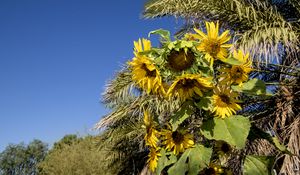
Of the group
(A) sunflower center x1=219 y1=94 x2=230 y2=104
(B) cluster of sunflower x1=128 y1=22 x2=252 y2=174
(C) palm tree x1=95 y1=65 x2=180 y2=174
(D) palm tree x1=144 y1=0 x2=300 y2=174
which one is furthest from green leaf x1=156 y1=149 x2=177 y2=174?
(C) palm tree x1=95 y1=65 x2=180 y2=174

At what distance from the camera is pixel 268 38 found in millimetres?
5195

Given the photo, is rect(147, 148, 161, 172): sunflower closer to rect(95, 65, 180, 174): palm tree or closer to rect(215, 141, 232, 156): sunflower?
rect(215, 141, 232, 156): sunflower

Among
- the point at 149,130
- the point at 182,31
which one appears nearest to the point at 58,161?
the point at 182,31

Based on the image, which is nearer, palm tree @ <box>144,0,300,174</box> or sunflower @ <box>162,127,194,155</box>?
sunflower @ <box>162,127,194,155</box>

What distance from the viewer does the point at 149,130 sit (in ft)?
4.56

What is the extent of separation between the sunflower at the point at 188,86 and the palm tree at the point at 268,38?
3.64 meters

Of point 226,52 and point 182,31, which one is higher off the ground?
point 182,31

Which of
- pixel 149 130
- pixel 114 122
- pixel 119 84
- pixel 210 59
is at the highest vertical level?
pixel 119 84

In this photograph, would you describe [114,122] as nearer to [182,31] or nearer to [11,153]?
[182,31]

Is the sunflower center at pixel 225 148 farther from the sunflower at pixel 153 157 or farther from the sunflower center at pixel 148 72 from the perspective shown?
the sunflower center at pixel 148 72

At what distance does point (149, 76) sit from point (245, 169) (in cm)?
39

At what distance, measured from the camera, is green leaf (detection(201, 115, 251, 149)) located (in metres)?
1.24

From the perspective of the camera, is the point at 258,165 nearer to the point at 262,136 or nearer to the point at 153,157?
the point at 262,136

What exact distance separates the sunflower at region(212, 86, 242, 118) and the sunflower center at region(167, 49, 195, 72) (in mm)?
114
